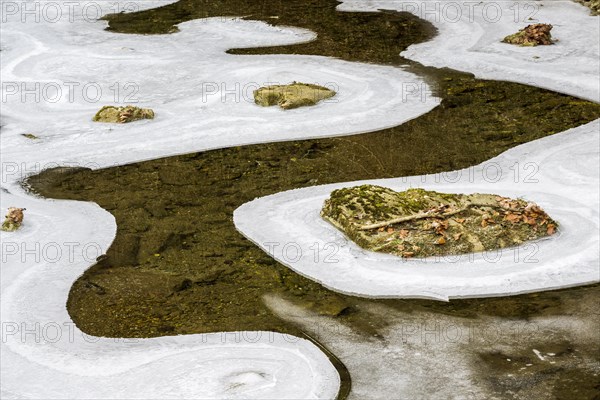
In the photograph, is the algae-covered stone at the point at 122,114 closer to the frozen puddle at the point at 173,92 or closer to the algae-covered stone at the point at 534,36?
the frozen puddle at the point at 173,92

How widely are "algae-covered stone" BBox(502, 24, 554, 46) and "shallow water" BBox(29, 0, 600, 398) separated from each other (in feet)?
5.80

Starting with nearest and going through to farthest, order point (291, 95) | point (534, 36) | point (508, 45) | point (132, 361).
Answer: point (132, 361) < point (291, 95) < point (534, 36) < point (508, 45)

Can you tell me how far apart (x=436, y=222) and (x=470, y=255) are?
447 mm

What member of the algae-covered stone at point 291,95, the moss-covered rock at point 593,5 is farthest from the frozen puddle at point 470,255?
the moss-covered rock at point 593,5

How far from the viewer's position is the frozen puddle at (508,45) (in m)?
13.9

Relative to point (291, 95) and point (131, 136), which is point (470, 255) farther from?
point (131, 136)

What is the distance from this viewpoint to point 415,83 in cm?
1391

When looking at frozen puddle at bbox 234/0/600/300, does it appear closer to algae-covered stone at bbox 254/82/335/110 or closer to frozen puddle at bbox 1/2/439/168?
frozen puddle at bbox 1/2/439/168

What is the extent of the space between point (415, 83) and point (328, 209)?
5.15 metres

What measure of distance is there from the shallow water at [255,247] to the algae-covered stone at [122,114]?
5.30 ft

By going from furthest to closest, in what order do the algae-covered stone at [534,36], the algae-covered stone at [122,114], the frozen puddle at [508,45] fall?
the algae-covered stone at [534,36] → the frozen puddle at [508,45] → the algae-covered stone at [122,114]

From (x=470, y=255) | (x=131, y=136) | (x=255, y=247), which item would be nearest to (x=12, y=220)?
(x=255, y=247)

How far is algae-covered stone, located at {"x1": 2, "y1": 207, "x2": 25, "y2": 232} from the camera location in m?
9.34

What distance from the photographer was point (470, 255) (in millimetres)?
8477
